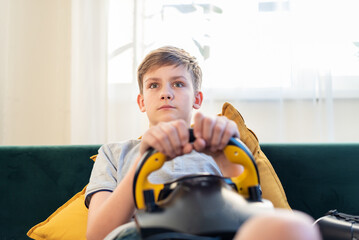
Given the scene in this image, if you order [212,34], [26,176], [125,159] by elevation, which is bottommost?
[26,176]

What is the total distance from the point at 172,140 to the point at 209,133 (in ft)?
0.20

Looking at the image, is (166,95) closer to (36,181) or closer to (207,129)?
(207,129)

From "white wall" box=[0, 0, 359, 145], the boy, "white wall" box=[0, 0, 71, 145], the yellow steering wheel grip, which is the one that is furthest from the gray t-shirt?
"white wall" box=[0, 0, 71, 145]

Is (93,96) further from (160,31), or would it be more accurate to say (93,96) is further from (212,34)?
(212,34)

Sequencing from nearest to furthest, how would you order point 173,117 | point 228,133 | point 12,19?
1. point 228,133
2. point 173,117
3. point 12,19

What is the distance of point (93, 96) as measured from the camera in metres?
1.79

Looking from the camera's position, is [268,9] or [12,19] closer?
[268,9]

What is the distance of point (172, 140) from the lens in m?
0.57

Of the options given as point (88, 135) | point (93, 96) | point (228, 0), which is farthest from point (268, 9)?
point (88, 135)

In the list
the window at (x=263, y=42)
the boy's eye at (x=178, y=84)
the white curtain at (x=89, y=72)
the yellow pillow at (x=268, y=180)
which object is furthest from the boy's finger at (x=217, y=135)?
the white curtain at (x=89, y=72)

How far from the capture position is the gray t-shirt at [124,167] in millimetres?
931

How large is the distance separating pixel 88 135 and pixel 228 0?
36.7 inches

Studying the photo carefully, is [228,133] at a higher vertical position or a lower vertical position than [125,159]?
higher

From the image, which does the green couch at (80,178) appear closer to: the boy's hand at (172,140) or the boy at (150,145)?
the boy at (150,145)
